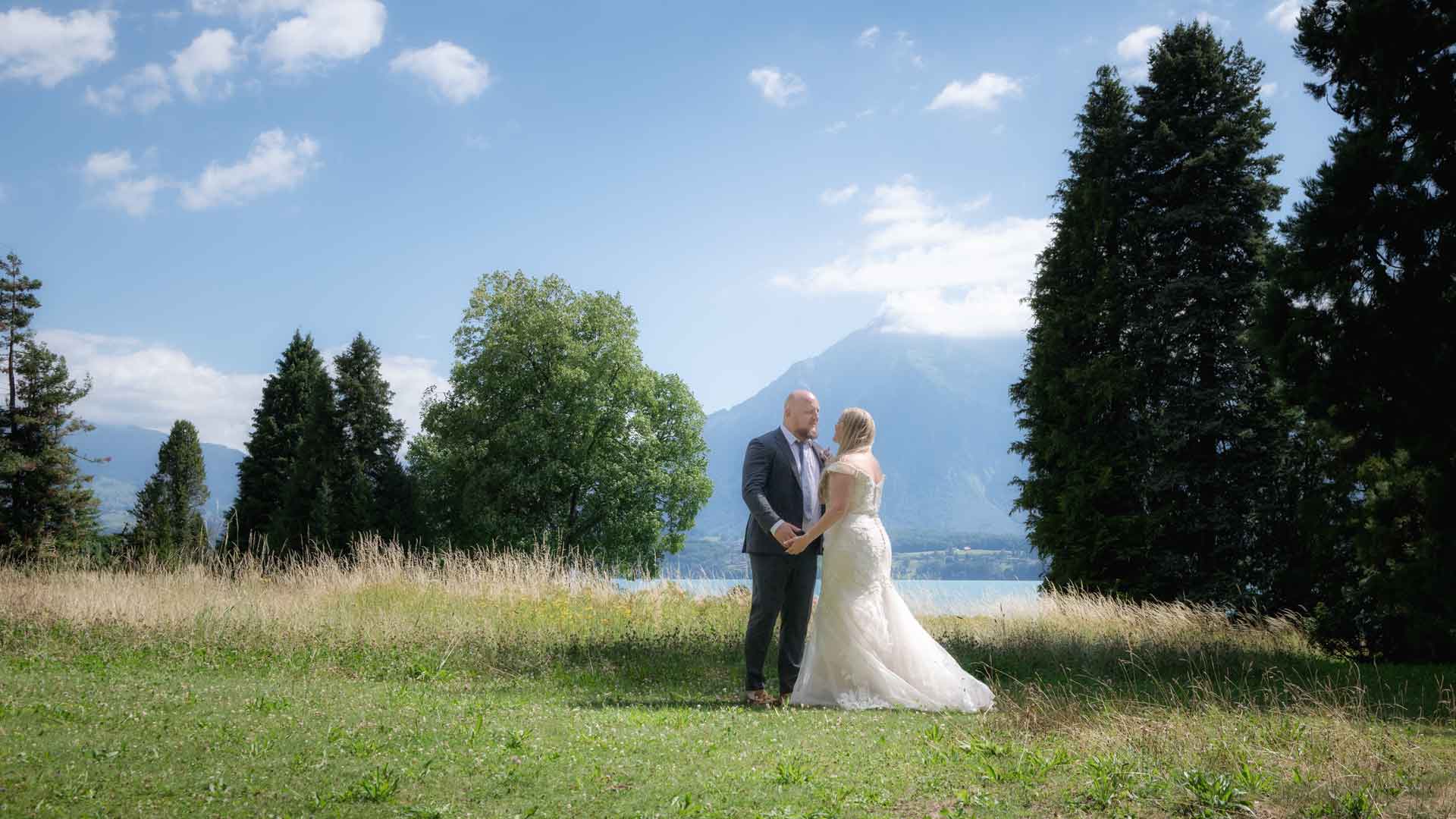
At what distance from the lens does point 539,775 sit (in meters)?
5.33

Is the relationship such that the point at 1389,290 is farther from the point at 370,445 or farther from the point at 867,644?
the point at 370,445

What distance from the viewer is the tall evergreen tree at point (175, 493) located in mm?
41719

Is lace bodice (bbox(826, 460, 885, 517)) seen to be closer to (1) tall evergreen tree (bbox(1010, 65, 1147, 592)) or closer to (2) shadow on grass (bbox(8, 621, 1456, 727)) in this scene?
(2) shadow on grass (bbox(8, 621, 1456, 727))

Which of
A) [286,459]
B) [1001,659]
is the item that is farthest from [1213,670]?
[286,459]

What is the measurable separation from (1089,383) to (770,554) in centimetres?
1328

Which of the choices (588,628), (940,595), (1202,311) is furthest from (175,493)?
(1202,311)

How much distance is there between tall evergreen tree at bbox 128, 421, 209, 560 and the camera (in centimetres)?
4172

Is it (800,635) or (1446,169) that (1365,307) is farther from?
(800,635)

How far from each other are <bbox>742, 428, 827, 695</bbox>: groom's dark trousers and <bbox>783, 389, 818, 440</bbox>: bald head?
14cm

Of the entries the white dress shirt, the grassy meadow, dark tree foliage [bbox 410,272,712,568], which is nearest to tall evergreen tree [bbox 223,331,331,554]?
dark tree foliage [bbox 410,272,712,568]

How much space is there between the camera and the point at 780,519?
8023mm

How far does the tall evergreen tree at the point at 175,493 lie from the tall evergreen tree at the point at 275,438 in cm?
235

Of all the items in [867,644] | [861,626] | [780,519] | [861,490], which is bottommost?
[867,644]

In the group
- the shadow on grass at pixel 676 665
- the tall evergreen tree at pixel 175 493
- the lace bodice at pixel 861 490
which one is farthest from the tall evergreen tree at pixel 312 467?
the lace bodice at pixel 861 490
